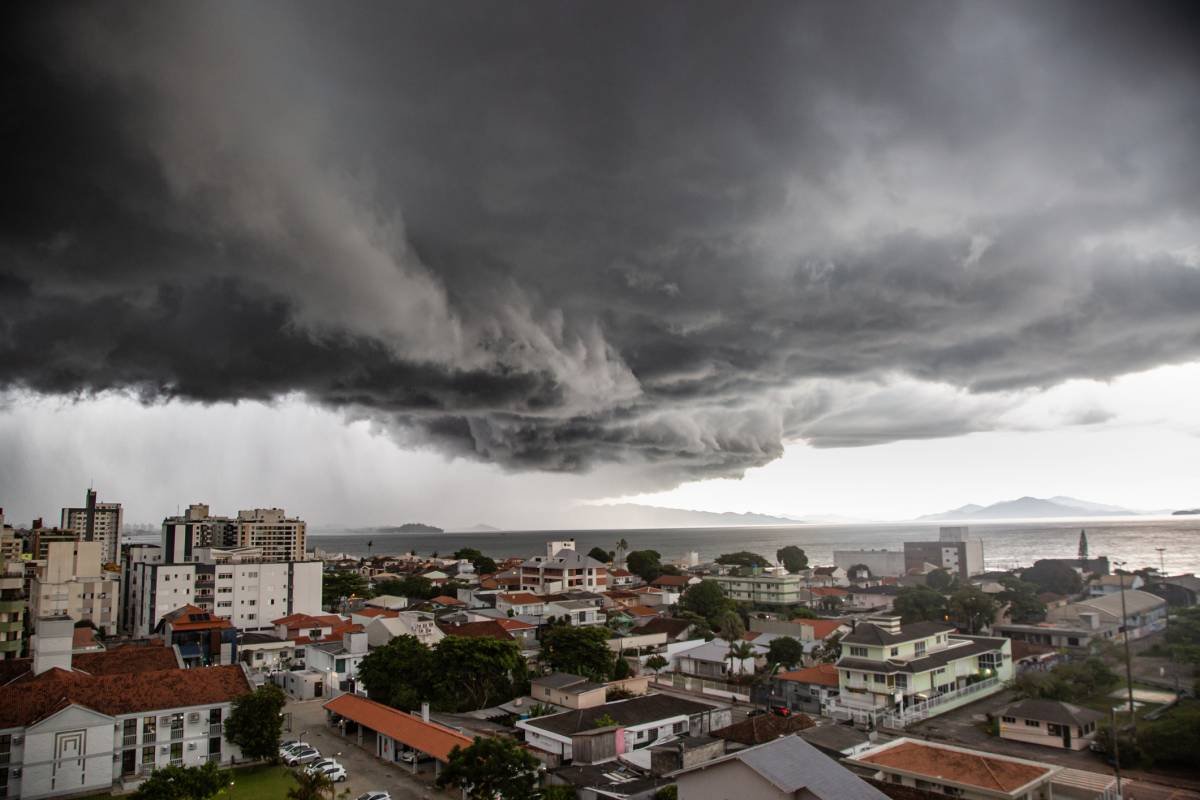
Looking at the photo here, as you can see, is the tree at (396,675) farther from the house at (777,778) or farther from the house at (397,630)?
the house at (777,778)

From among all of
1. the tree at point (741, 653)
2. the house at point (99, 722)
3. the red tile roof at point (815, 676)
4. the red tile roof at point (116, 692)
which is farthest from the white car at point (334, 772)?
the tree at point (741, 653)

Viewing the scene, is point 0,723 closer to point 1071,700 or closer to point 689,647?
point 689,647

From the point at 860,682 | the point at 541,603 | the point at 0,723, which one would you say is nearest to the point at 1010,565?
the point at 541,603

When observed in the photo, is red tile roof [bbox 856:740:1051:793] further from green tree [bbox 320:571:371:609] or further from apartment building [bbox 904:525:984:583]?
apartment building [bbox 904:525:984:583]

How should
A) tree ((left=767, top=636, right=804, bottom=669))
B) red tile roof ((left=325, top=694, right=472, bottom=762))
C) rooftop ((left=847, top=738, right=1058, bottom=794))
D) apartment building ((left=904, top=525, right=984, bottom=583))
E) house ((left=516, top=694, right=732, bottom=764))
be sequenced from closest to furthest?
rooftop ((left=847, top=738, right=1058, bottom=794)), red tile roof ((left=325, top=694, right=472, bottom=762)), house ((left=516, top=694, right=732, bottom=764)), tree ((left=767, top=636, right=804, bottom=669)), apartment building ((left=904, top=525, right=984, bottom=583))

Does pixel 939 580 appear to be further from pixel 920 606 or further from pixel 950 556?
pixel 920 606

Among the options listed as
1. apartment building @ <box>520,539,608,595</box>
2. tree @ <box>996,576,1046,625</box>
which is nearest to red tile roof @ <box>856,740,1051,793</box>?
tree @ <box>996,576,1046,625</box>

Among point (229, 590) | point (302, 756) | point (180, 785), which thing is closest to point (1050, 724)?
point (302, 756)
